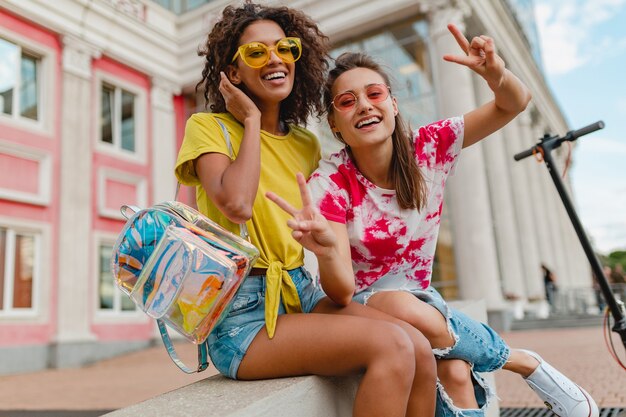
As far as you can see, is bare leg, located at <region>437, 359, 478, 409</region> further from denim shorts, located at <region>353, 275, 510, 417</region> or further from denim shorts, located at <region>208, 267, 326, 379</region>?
denim shorts, located at <region>208, 267, 326, 379</region>

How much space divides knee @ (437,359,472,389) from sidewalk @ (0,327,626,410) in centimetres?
202

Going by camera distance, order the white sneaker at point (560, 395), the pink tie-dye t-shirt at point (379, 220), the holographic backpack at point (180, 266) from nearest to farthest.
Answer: the holographic backpack at point (180, 266), the pink tie-dye t-shirt at point (379, 220), the white sneaker at point (560, 395)

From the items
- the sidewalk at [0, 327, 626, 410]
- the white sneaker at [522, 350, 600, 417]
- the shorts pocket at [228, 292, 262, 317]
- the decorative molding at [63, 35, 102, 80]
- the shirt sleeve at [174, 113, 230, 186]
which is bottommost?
the sidewalk at [0, 327, 626, 410]

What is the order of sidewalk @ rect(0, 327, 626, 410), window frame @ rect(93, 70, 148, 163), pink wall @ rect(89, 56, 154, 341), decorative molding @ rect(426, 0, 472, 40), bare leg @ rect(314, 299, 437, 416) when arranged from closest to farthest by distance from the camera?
bare leg @ rect(314, 299, 437, 416), sidewalk @ rect(0, 327, 626, 410), pink wall @ rect(89, 56, 154, 341), window frame @ rect(93, 70, 148, 163), decorative molding @ rect(426, 0, 472, 40)

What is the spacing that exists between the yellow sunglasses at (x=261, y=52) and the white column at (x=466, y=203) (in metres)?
10.6

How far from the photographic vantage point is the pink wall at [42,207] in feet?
33.4

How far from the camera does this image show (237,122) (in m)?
1.87

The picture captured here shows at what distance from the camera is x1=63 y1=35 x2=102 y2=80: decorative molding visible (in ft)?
36.7

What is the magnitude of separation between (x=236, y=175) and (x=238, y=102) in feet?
1.10

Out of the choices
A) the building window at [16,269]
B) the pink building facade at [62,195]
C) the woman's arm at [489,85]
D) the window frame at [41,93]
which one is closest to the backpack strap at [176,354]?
the woman's arm at [489,85]

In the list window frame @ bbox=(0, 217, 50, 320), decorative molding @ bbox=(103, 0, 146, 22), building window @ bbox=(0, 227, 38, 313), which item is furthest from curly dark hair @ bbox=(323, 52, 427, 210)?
building window @ bbox=(0, 227, 38, 313)

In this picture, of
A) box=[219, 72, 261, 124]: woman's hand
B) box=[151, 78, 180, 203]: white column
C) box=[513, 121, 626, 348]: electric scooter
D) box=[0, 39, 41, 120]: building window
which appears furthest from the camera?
box=[151, 78, 180, 203]: white column

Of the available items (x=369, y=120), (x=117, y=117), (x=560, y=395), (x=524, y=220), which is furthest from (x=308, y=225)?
(x=524, y=220)

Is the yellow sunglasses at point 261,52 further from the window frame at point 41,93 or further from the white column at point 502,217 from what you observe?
the white column at point 502,217
